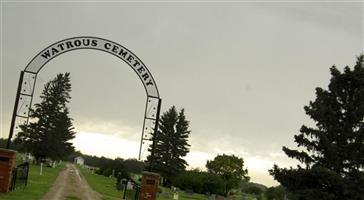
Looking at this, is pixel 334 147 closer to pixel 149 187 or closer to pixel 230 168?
pixel 149 187

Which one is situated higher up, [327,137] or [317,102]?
[317,102]

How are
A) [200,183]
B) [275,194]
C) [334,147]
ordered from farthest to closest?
[275,194]
[200,183]
[334,147]

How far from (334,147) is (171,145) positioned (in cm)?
4862

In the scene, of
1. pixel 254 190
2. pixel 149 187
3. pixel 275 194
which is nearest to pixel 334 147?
pixel 149 187

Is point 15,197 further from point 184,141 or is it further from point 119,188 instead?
point 184,141

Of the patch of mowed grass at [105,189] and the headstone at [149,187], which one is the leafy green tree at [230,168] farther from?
the headstone at [149,187]

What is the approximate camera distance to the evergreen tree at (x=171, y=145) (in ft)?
237

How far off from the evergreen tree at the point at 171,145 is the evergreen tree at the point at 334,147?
148 ft

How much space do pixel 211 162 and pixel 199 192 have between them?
15930mm

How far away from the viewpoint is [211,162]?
8338cm

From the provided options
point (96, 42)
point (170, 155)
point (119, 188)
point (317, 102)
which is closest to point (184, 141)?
point (170, 155)

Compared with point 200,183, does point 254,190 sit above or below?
above

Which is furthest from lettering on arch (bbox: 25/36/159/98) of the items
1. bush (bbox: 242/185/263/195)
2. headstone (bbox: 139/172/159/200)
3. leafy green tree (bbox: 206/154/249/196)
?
bush (bbox: 242/185/263/195)

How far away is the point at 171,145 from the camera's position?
242ft
